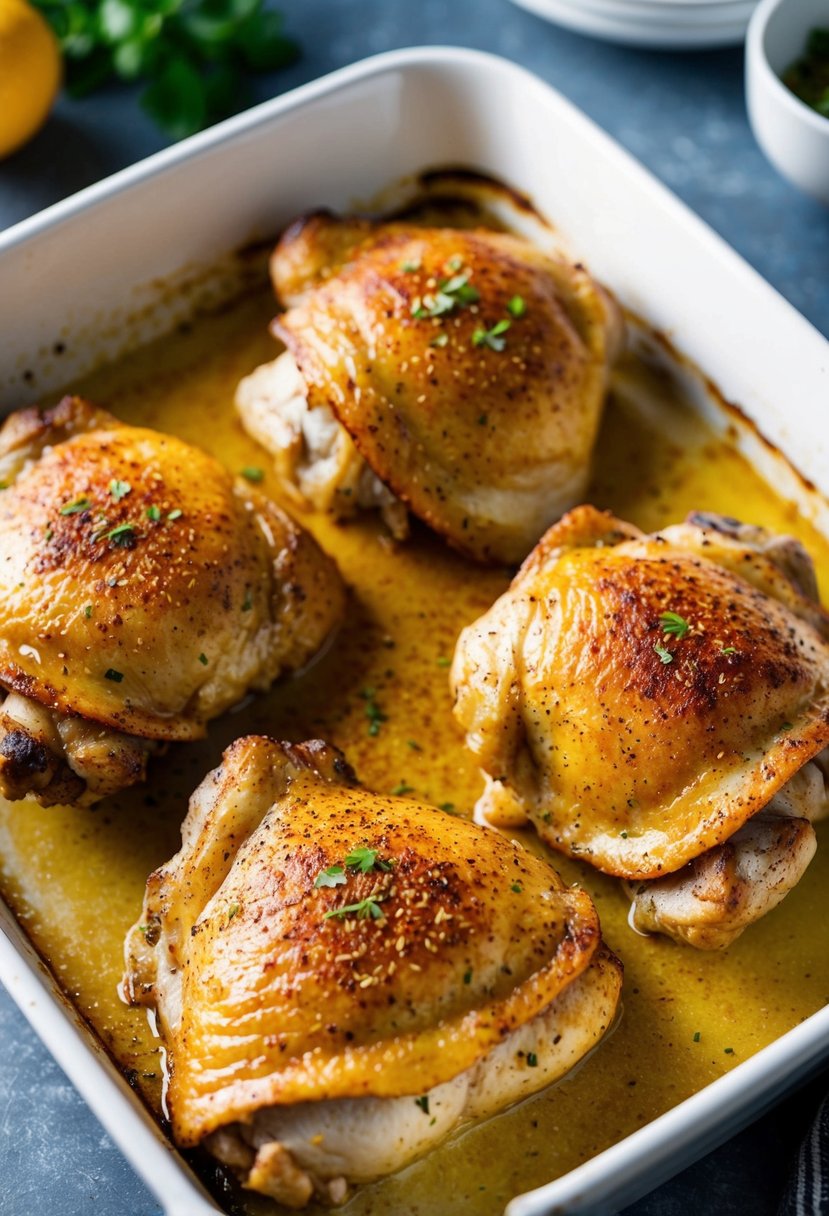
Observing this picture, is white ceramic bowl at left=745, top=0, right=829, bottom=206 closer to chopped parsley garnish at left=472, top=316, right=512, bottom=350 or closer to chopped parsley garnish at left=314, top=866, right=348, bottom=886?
chopped parsley garnish at left=472, top=316, right=512, bottom=350

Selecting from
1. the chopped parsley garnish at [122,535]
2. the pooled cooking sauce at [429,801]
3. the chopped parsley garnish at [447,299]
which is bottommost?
the pooled cooking sauce at [429,801]

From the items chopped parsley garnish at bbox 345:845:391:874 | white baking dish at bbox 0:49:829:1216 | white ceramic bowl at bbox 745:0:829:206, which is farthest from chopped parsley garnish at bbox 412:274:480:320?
chopped parsley garnish at bbox 345:845:391:874

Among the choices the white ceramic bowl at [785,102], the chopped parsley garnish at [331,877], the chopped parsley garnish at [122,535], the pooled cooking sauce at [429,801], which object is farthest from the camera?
the white ceramic bowl at [785,102]

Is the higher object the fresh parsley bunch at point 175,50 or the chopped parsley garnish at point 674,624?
the fresh parsley bunch at point 175,50

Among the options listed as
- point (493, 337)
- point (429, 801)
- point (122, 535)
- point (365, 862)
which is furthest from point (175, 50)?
point (365, 862)

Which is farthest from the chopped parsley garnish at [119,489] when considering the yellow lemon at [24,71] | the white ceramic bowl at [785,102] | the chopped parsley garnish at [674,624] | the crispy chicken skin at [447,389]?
the white ceramic bowl at [785,102]

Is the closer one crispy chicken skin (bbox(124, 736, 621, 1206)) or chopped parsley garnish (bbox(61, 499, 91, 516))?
crispy chicken skin (bbox(124, 736, 621, 1206))

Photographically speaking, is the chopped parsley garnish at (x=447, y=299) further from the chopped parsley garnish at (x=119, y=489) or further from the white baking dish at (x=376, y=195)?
the chopped parsley garnish at (x=119, y=489)
